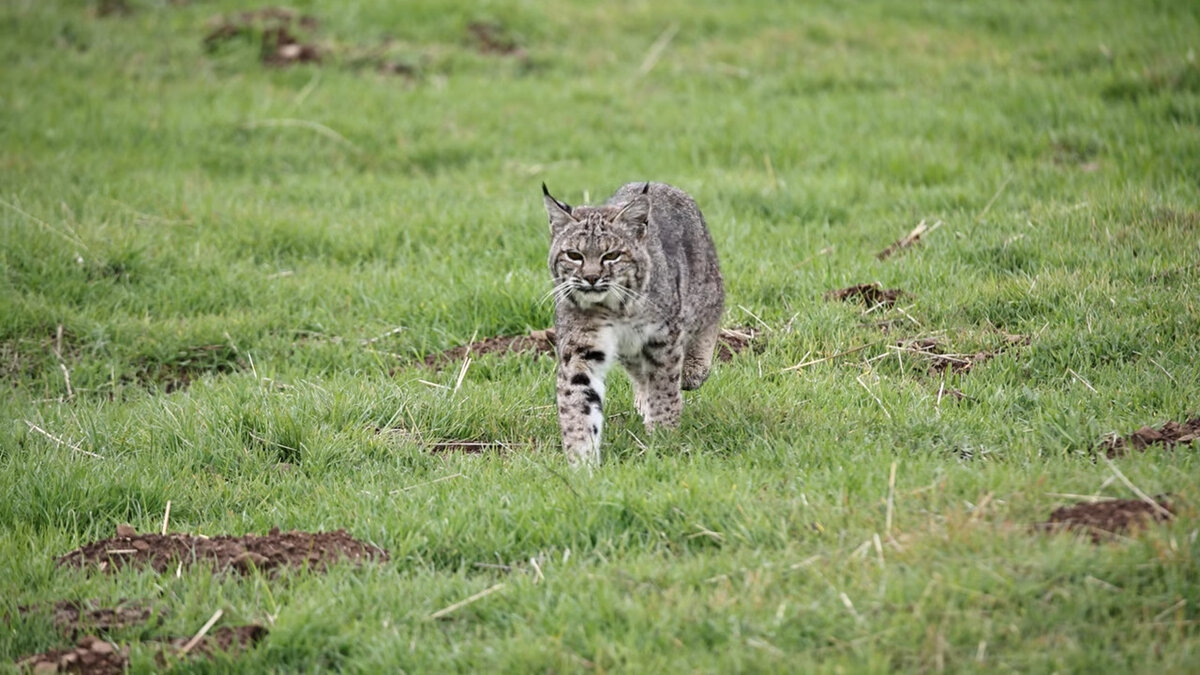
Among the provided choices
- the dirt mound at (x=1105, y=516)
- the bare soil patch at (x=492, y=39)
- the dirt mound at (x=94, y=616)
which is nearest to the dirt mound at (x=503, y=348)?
the dirt mound at (x=94, y=616)

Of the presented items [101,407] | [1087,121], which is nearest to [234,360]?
[101,407]

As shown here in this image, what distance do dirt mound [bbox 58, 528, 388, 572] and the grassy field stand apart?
110mm

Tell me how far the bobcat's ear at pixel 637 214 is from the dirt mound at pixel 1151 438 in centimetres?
285

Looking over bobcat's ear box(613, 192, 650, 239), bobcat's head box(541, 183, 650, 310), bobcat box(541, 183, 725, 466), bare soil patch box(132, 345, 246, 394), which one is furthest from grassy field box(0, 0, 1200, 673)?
bobcat's ear box(613, 192, 650, 239)

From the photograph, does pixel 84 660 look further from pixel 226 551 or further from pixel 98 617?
pixel 226 551

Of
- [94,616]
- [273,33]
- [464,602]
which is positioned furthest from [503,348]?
[273,33]

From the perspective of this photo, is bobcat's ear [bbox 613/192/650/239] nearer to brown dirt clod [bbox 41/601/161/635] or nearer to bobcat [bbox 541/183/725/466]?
bobcat [bbox 541/183/725/466]

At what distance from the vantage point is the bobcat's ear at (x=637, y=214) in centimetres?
782

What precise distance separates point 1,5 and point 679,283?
1263cm

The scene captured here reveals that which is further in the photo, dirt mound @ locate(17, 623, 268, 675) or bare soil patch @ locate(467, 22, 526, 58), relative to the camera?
bare soil patch @ locate(467, 22, 526, 58)

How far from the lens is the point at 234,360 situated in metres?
9.60

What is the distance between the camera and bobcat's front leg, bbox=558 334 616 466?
7403 millimetres

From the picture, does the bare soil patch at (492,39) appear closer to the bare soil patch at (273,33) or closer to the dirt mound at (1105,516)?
the bare soil patch at (273,33)

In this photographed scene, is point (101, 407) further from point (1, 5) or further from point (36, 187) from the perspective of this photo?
point (1, 5)
